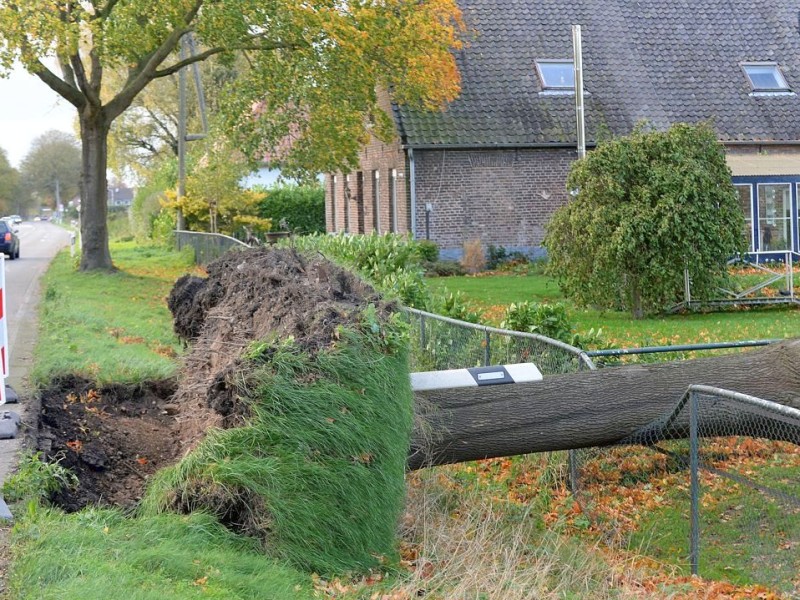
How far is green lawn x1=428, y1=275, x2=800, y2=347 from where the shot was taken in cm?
1563

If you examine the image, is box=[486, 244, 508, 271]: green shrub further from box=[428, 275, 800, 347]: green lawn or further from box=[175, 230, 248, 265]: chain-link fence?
box=[175, 230, 248, 265]: chain-link fence

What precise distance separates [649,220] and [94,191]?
15.3m

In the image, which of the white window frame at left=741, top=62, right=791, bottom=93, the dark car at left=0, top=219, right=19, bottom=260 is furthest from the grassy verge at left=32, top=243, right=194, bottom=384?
the white window frame at left=741, top=62, right=791, bottom=93

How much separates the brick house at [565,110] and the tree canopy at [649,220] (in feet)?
30.7

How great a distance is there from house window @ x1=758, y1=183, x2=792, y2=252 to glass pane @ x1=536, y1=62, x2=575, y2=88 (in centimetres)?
588

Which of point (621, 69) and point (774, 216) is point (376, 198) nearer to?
point (621, 69)

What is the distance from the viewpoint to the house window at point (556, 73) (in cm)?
2981

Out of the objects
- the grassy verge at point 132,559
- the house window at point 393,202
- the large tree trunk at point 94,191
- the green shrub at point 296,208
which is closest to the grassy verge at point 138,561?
the grassy verge at point 132,559

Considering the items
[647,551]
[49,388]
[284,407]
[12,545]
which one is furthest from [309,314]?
[49,388]

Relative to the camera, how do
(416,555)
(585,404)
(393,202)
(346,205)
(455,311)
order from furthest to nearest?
(346,205) < (393,202) < (455,311) < (585,404) < (416,555)

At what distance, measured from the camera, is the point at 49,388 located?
34.6 ft

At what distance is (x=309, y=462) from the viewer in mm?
6340

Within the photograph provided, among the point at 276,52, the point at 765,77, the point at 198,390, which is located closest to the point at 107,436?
the point at 198,390

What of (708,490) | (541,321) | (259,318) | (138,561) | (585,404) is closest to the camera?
(138,561)
